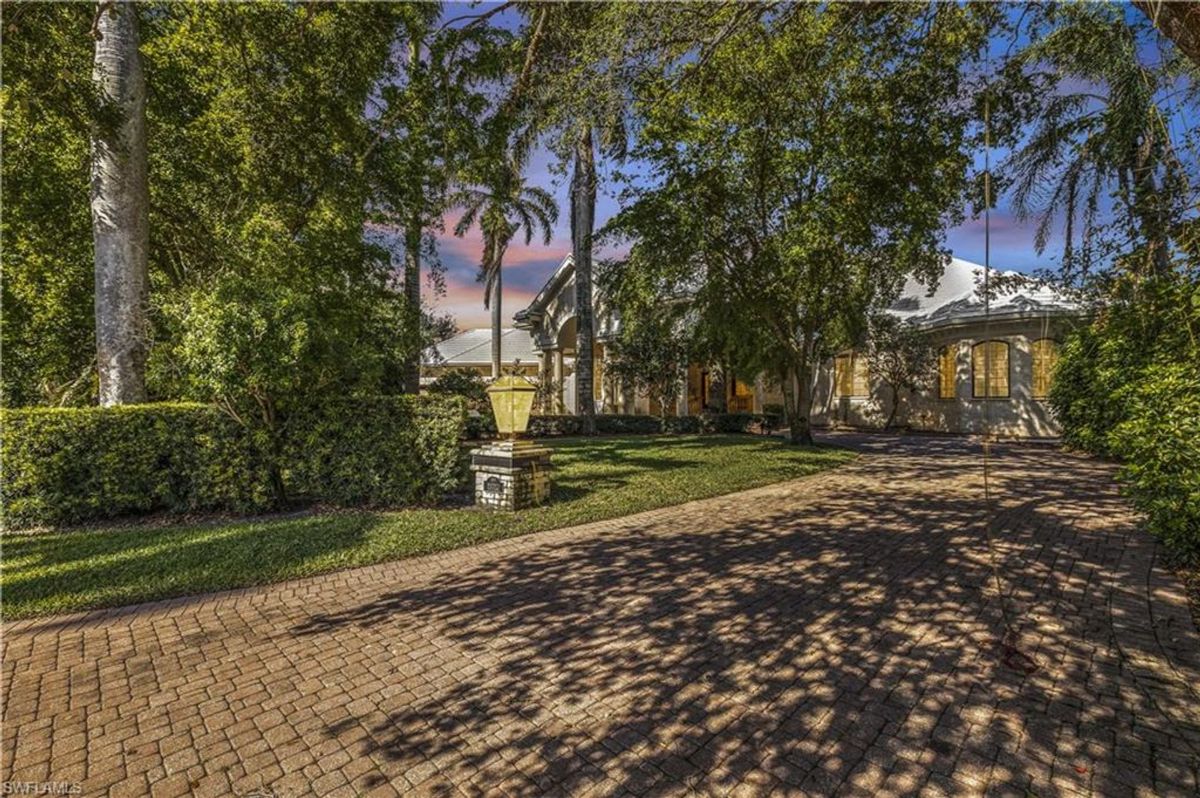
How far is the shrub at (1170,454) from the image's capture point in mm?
4453

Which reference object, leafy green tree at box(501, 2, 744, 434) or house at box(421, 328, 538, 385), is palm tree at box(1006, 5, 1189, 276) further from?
house at box(421, 328, 538, 385)

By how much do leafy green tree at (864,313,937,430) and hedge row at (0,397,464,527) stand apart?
1719 cm

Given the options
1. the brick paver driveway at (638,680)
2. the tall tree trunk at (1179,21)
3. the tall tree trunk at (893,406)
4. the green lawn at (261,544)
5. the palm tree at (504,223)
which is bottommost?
the brick paver driveway at (638,680)

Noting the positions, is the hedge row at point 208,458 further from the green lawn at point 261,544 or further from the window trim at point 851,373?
the window trim at point 851,373

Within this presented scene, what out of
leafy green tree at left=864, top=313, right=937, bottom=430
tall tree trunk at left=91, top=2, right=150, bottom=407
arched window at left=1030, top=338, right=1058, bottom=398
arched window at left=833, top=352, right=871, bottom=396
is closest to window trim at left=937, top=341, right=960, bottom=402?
leafy green tree at left=864, top=313, right=937, bottom=430

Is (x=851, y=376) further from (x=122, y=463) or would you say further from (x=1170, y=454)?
(x=122, y=463)

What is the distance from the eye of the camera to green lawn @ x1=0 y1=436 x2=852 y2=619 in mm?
4766

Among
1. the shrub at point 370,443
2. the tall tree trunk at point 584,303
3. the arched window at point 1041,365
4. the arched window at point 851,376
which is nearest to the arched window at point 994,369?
the arched window at point 1041,365

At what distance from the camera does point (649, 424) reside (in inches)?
813

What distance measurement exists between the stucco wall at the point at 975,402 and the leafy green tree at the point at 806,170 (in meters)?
5.68

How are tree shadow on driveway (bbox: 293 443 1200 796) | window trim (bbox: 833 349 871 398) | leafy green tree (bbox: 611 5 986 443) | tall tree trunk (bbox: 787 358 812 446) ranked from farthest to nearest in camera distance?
window trim (bbox: 833 349 871 398) < tall tree trunk (bbox: 787 358 812 446) < leafy green tree (bbox: 611 5 986 443) < tree shadow on driveway (bbox: 293 443 1200 796)

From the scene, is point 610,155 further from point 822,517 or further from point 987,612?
point 987,612

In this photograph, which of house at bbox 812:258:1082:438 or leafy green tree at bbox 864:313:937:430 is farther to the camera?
leafy green tree at bbox 864:313:937:430

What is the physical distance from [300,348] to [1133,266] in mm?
8969
